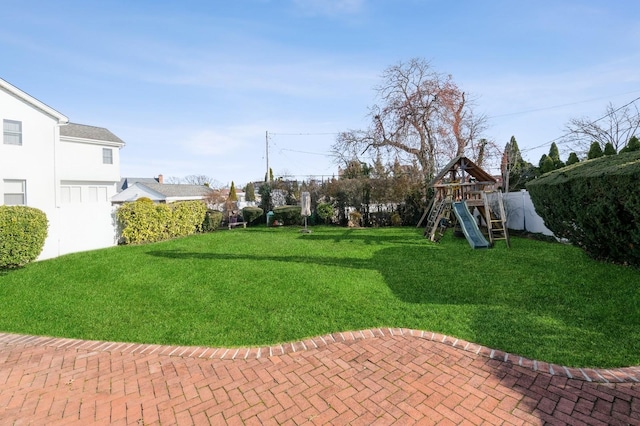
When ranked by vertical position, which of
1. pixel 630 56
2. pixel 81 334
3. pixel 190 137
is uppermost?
pixel 630 56

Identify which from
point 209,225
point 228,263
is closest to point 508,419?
point 228,263

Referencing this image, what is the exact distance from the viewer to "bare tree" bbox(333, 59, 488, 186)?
19.9 m

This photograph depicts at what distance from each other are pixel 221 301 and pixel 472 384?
405 cm

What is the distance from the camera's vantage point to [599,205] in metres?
6.11

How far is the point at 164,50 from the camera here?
369 inches

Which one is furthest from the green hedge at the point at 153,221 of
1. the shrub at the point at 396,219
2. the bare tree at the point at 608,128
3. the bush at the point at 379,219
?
the bare tree at the point at 608,128

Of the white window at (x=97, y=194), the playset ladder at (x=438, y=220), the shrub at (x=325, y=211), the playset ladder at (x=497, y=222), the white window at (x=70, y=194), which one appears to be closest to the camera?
the playset ladder at (x=497, y=222)

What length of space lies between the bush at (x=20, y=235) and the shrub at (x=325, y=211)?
11891mm

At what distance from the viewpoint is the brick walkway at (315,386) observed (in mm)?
2562

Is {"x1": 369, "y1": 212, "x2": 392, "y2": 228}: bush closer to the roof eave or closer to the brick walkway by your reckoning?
the brick walkway

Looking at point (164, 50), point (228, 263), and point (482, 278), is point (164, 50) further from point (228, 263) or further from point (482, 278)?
point (482, 278)

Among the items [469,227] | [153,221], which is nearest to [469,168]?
[469,227]

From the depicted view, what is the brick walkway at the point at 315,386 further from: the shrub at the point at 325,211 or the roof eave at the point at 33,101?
the shrub at the point at 325,211

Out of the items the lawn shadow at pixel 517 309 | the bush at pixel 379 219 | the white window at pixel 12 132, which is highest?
the white window at pixel 12 132
